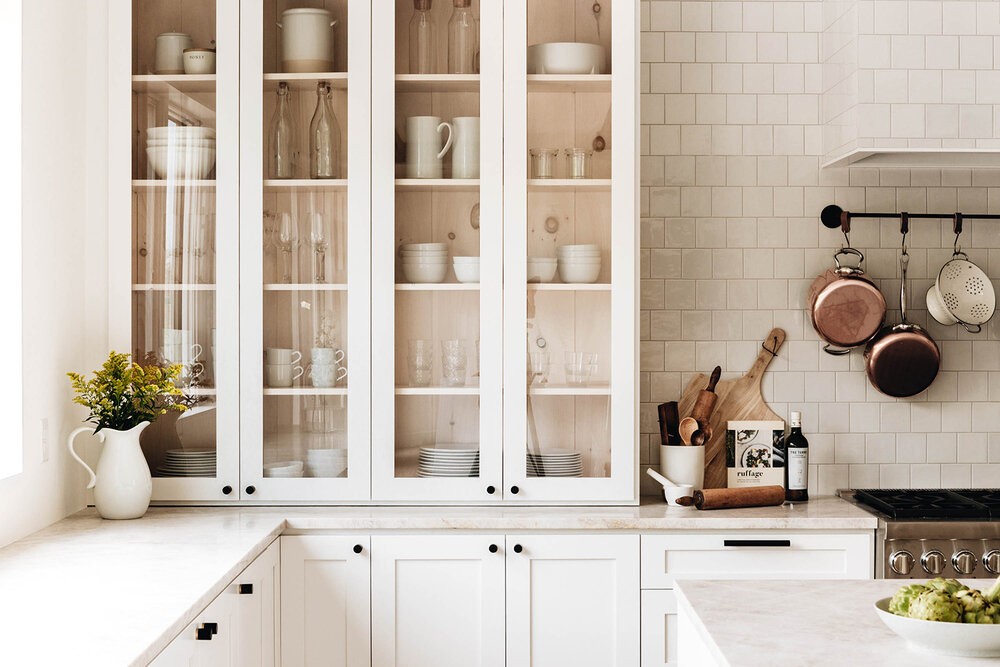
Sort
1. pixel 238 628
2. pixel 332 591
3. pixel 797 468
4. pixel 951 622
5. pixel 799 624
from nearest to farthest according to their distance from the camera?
pixel 951 622 → pixel 799 624 → pixel 238 628 → pixel 332 591 → pixel 797 468

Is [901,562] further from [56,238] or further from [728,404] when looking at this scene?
[56,238]

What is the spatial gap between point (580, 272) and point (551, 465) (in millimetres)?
600

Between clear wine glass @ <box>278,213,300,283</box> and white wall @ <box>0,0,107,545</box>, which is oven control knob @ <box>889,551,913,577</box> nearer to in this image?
clear wine glass @ <box>278,213,300,283</box>

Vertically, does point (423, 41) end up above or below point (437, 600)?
above

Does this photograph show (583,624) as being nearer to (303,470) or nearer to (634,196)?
(303,470)

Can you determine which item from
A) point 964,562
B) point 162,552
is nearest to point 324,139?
point 162,552

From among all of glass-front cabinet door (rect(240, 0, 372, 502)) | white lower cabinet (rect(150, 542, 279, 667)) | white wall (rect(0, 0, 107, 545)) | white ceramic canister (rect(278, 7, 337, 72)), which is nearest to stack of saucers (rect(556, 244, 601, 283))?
glass-front cabinet door (rect(240, 0, 372, 502))

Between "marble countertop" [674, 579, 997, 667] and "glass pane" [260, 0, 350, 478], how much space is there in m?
1.36

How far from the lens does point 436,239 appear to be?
3016mm

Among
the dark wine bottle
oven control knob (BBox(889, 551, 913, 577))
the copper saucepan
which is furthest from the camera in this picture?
the copper saucepan

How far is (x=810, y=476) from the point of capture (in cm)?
338

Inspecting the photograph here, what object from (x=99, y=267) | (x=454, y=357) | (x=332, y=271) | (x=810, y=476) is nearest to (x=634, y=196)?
(x=454, y=357)

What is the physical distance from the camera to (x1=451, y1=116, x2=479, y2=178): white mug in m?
3.02

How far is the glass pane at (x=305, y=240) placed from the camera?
3006 mm
